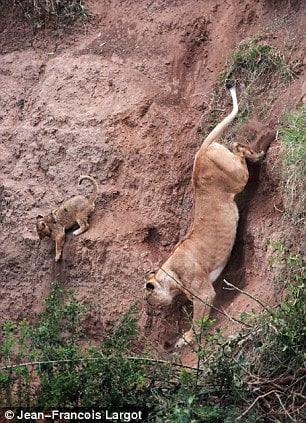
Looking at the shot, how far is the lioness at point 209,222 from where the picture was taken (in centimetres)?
1037

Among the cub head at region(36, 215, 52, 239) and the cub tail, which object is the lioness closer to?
the cub tail

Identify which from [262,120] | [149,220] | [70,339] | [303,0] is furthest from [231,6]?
[70,339]

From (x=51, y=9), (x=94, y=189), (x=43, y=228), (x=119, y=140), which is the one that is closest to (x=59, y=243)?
(x=43, y=228)

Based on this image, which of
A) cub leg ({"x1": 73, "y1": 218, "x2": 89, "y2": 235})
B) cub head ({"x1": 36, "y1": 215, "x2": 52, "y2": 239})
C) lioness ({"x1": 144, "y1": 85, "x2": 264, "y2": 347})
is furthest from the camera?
cub head ({"x1": 36, "y1": 215, "x2": 52, "y2": 239})

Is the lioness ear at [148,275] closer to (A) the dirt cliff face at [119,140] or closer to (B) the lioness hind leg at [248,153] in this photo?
(A) the dirt cliff face at [119,140]

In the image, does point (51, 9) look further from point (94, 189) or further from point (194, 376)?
point (194, 376)

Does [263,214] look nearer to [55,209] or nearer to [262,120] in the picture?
[262,120]

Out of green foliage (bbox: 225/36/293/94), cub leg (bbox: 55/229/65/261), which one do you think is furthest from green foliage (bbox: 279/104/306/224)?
cub leg (bbox: 55/229/65/261)

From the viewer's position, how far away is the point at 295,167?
9.54m

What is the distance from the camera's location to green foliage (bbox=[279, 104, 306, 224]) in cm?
943

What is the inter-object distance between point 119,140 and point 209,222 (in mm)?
1694

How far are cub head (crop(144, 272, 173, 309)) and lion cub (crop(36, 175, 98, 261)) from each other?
3.75ft

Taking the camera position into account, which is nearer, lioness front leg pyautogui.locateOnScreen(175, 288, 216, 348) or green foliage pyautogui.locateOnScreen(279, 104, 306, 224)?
green foliage pyautogui.locateOnScreen(279, 104, 306, 224)

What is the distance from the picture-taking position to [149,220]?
36.7 ft
